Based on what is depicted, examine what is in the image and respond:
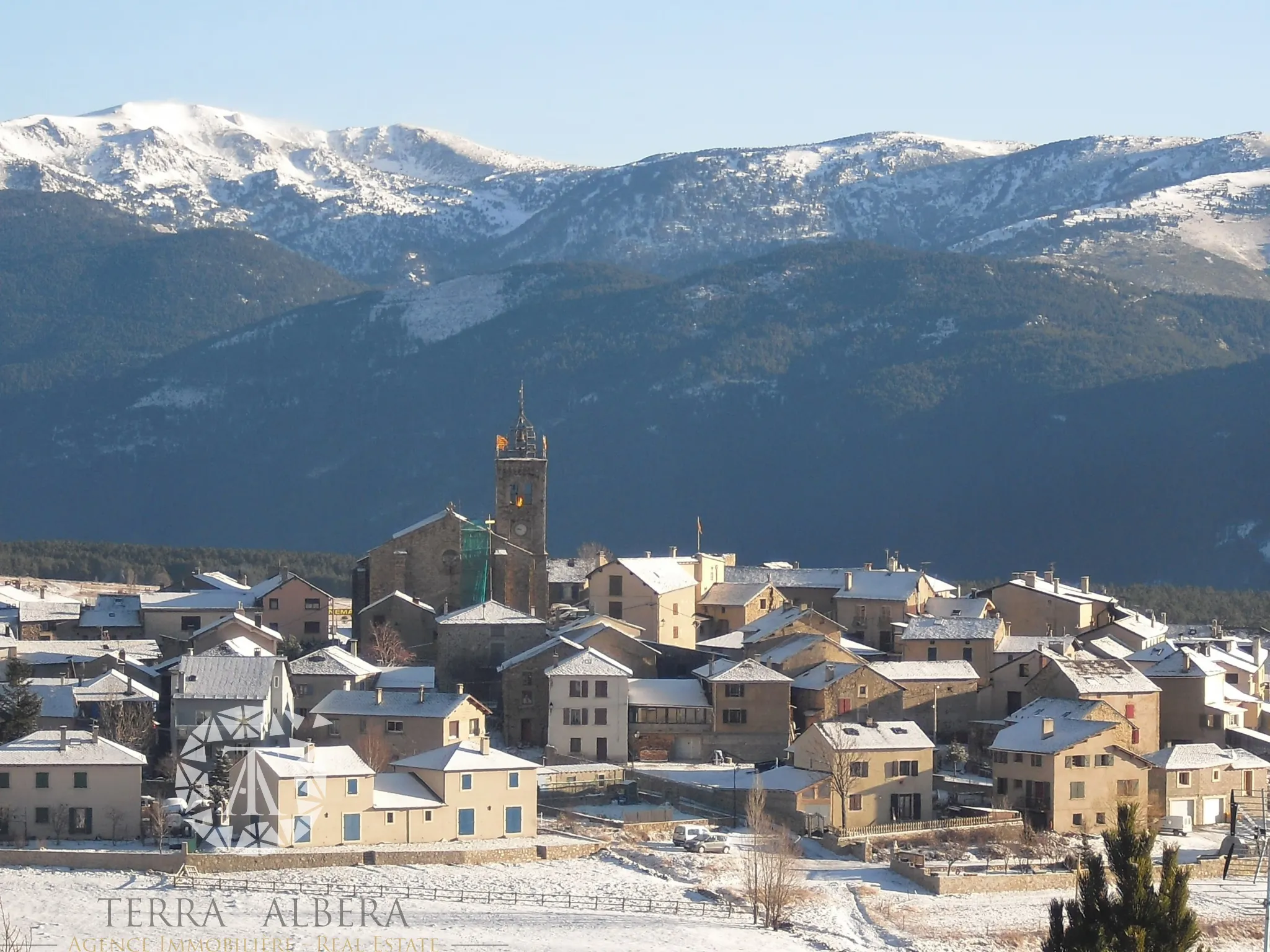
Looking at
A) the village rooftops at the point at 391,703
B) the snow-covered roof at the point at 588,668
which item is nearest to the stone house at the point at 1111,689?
the snow-covered roof at the point at 588,668

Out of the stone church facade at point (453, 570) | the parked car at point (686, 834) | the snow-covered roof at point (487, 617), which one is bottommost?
the parked car at point (686, 834)

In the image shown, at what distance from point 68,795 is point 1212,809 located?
132ft

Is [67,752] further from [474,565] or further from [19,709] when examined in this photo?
[474,565]

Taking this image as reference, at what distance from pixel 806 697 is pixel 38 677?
30.3 m

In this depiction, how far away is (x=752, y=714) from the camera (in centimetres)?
9231

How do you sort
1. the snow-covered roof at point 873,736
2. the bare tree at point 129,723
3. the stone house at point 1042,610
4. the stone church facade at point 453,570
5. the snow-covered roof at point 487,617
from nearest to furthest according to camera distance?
1. the snow-covered roof at point 873,736
2. the bare tree at point 129,723
3. the snow-covered roof at point 487,617
4. the stone church facade at point 453,570
5. the stone house at point 1042,610

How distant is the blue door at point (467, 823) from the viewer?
77.9 meters

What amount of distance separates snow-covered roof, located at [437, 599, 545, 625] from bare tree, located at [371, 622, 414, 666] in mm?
2243

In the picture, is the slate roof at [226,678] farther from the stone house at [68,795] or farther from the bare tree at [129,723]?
the stone house at [68,795]

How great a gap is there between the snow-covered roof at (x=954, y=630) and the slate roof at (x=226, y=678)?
27.5m

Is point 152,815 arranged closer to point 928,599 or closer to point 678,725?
point 678,725

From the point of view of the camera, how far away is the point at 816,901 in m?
73.4

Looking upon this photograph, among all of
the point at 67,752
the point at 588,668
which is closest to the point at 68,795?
the point at 67,752

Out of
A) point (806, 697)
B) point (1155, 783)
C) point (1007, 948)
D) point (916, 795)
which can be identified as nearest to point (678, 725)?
point (806, 697)
